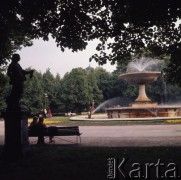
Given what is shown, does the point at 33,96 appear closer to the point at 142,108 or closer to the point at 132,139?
the point at 142,108

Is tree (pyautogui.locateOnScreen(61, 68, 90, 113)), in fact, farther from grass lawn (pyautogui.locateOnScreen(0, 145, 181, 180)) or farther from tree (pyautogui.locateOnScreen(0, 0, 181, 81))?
grass lawn (pyautogui.locateOnScreen(0, 145, 181, 180))

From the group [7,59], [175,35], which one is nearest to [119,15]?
[175,35]

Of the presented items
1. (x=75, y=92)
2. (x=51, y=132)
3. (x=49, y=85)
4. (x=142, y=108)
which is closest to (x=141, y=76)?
(x=142, y=108)

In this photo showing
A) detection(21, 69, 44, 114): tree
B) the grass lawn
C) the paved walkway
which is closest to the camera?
the grass lawn

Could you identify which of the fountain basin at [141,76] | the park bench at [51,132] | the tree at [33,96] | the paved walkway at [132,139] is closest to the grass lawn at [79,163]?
the park bench at [51,132]

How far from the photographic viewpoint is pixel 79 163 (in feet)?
28.1

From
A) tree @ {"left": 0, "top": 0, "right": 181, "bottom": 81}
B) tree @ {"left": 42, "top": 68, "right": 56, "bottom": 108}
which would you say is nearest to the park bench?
tree @ {"left": 0, "top": 0, "right": 181, "bottom": 81}

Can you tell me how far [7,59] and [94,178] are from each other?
54.7ft

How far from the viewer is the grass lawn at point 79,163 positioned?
7082mm

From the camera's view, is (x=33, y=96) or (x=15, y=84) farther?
(x=33, y=96)

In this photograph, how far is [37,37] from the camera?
13188 mm

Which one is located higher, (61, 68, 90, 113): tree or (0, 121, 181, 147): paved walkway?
(61, 68, 90, 113): tree

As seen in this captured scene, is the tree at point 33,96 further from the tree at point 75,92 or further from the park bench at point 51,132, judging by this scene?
the park bench at point 51,132

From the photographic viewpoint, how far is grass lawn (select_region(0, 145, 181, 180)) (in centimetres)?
708
